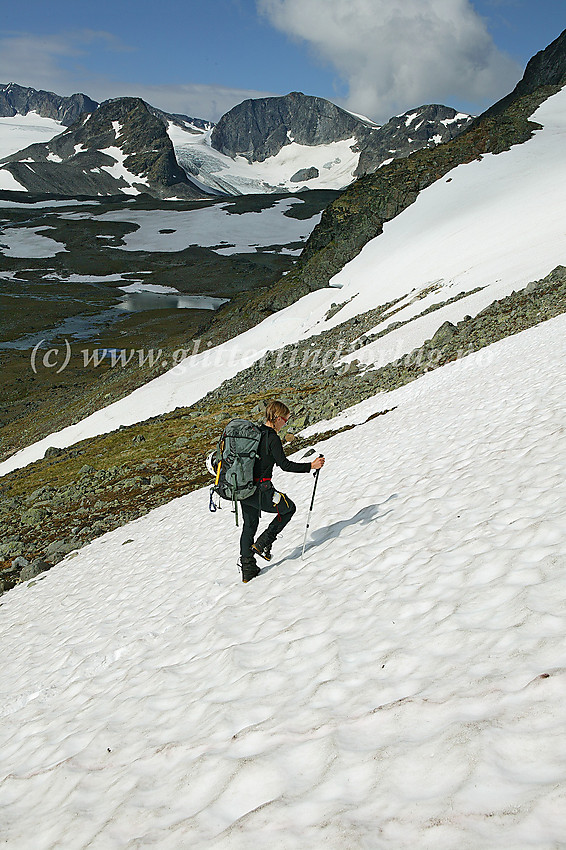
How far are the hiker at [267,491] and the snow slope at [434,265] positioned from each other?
26865 mm

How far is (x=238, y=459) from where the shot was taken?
9.66m

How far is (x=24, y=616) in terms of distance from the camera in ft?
50.4

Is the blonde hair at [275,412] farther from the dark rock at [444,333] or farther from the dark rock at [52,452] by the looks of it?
the dark rock at [52,452]

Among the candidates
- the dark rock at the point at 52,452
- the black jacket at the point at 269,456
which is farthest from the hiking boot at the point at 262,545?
the dark rock at the point at 52,452

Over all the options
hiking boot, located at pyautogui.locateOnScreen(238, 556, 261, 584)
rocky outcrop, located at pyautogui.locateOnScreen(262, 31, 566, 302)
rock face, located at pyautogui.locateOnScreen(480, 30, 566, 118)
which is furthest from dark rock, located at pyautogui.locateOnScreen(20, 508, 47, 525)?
rock face, located at pyautogui.locateOnScreen(480, 30, 566, 118)

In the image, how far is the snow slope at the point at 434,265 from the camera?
1538 inches

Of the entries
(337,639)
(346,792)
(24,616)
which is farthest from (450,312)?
(346,792)

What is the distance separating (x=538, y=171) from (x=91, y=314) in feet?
390

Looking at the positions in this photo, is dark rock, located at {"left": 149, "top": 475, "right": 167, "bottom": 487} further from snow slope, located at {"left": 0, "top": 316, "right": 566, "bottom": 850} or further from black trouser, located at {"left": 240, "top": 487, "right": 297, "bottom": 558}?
black trouser, located at {"left": 240, "top": 487, "right": 297, "bottom": 558}

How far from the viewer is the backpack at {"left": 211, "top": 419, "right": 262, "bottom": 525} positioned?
9.62 metres

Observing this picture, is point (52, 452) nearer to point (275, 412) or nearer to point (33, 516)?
point (33, 516)

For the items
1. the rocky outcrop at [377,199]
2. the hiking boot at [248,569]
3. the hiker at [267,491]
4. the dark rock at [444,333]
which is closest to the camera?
the hiker at [267,491]

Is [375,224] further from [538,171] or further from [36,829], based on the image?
[36,829]

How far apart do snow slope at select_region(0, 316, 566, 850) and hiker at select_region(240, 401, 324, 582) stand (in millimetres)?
566
